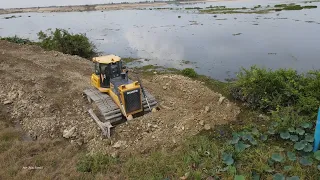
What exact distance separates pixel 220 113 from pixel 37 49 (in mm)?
16160

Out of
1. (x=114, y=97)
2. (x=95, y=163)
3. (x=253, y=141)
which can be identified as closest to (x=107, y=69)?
(x=114, y=97)

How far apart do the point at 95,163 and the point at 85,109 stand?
12.0 ft

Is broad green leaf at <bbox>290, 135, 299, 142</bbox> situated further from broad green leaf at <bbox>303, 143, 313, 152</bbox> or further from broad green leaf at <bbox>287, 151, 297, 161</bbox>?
broad green leaf at <bbox>287, 151, 297, 161</bbox>

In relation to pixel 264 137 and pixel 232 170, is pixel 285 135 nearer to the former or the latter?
pixel 264 137

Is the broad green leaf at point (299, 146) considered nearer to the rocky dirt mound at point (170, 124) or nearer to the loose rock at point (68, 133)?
the rocky dirt mound at point (170, 124)

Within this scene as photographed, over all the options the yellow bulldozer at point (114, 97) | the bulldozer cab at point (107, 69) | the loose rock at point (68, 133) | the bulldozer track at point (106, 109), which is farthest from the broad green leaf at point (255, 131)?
the loose rock at point (68, 133)

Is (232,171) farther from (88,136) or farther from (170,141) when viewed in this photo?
(88,136)

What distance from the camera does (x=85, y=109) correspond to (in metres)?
10.5

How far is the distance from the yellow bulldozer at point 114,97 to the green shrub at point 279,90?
11.6 ft

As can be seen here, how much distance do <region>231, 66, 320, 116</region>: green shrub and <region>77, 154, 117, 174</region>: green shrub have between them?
17.5 feet

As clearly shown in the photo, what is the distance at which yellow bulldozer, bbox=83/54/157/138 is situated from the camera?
919 centimetres

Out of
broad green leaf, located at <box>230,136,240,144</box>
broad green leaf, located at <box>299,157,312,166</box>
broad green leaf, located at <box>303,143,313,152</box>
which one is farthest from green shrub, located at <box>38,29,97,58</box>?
broad green leaf, located at <box>299,157,312,166</box>

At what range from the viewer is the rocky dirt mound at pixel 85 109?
27.4ft

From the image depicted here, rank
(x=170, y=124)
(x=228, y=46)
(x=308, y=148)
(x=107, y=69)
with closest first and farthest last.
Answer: (x=308, y=148) < (x=170, y=124) < (x=107, y=69) < (x=228, y=46)
